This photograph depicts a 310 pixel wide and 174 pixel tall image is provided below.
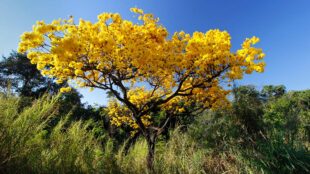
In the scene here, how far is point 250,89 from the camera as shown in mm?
9367

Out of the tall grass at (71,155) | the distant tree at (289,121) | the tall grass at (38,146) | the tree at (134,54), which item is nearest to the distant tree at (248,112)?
the distant tree at (289,121)

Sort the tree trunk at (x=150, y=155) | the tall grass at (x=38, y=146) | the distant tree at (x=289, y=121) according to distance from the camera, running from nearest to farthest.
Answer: the tall grass at (x=38, y=146) → the tree trunk at (x=150, y=155) → the distant tree at (x=289, y=121)

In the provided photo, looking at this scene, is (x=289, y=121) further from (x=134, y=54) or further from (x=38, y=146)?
(x=38, y=146)

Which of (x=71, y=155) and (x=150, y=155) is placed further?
(x=150, y=155)

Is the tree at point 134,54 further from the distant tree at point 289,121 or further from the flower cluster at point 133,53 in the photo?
the distant tree at point 289,121

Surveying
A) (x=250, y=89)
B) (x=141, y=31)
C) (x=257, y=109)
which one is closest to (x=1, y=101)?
(x=141, y=31)

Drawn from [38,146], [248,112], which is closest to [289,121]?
[248,112]

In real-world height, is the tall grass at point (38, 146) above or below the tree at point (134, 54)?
below

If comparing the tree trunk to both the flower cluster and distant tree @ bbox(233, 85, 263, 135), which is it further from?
distant tree @ bbox(233, 85, 263, 135)

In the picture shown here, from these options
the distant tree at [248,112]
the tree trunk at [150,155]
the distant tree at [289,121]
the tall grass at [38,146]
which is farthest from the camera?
the distant tree at [248,112]

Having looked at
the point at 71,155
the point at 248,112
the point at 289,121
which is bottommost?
the point at 71,155

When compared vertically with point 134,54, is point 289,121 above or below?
below

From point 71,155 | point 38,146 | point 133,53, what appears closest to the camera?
point 38,146

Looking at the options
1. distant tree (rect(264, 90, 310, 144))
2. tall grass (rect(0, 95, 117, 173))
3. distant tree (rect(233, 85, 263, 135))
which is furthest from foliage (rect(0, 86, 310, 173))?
distant tree (rect(233, 85, 263, 135))
